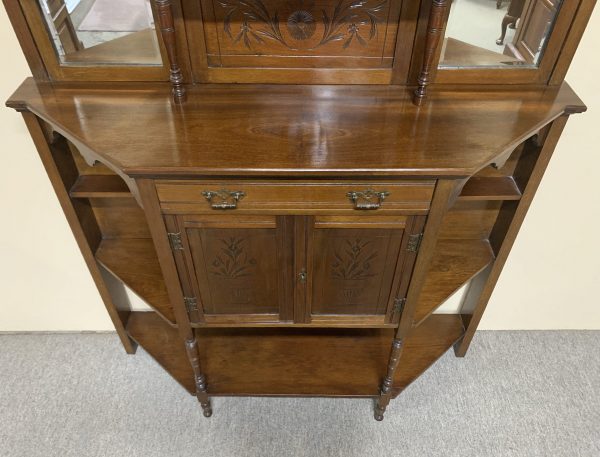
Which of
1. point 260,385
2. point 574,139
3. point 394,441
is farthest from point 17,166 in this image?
point 574,139

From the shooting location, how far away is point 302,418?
1474 millimetres

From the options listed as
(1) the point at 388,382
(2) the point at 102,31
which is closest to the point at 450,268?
(1) the point at 388,382

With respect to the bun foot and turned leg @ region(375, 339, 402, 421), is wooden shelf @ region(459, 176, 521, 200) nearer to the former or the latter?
turned leg @ region(375, 339, 402, 421)

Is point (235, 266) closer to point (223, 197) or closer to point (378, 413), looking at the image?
point (223, 197)

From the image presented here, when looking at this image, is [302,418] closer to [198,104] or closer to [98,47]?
[198,104]

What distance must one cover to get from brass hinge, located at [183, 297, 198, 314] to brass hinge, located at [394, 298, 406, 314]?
0.47m

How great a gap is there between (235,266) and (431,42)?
23.7 inches

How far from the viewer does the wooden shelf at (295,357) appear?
1417 mm

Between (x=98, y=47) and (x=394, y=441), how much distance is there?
1268 mm

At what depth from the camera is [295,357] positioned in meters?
1.47

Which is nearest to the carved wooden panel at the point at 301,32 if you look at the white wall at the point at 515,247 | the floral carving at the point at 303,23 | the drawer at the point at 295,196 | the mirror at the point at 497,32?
the floral carving at the point at 303,23

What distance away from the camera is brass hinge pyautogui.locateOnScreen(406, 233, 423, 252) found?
101 cm

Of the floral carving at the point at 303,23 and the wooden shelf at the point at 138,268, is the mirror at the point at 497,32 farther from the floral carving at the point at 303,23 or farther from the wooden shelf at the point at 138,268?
the wooden shelf at the point at 138,268

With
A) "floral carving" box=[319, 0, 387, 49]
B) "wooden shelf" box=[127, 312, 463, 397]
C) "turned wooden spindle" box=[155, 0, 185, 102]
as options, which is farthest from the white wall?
"floral carving" box=[319, 0, 387, 49]
